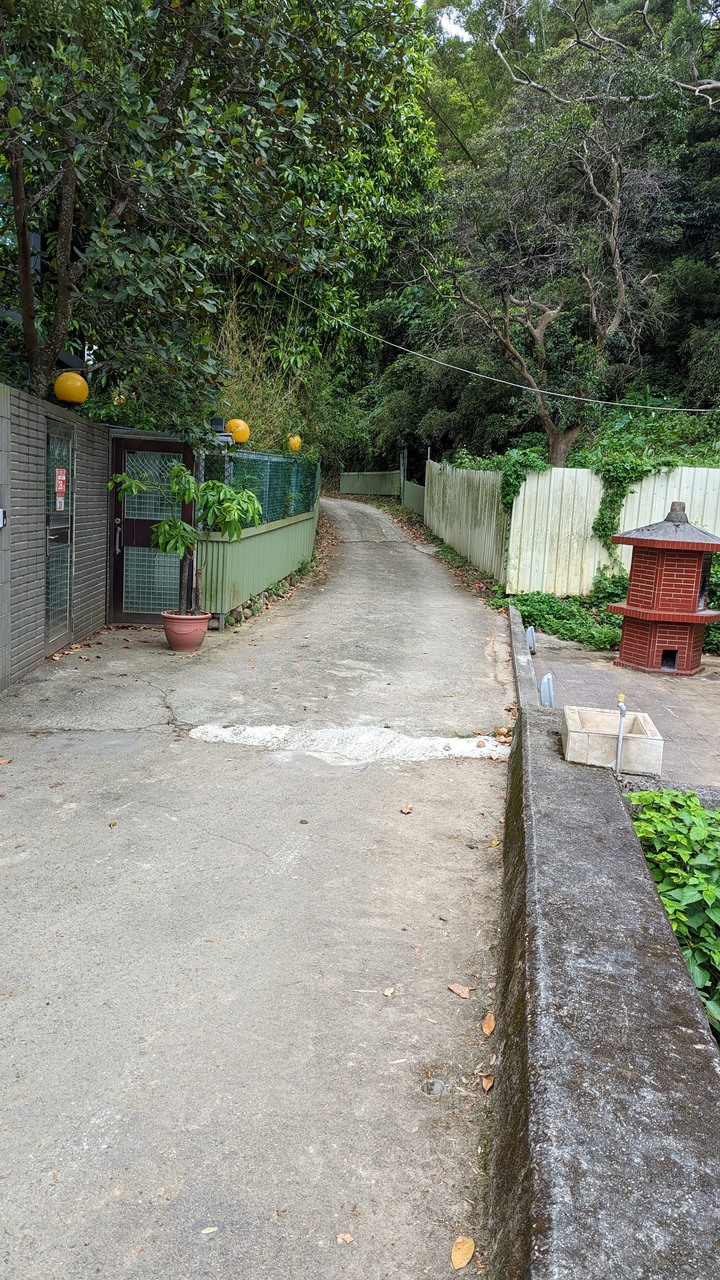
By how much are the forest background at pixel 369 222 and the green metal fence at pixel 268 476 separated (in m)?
0.66

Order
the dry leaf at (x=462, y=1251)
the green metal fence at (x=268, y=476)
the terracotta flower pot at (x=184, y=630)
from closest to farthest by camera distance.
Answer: the dry leaf at (x=462, y=1251)
the terracotta flower pot at (x=184, y=630)
the green metal fence at (x=268, y=476)

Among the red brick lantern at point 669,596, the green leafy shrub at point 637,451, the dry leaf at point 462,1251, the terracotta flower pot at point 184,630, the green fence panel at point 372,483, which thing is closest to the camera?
the dry leaf at point 462,1251

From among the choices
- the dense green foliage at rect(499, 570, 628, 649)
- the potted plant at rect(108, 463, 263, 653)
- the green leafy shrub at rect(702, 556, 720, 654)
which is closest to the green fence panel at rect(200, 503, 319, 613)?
the potted plant at rect(108, 463, 263, 653)

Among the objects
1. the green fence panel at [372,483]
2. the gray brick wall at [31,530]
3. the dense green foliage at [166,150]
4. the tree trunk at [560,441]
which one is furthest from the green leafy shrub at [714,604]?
the green fence panel at [372,483]

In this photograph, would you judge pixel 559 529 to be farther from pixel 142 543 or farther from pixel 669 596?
pixel 142 543

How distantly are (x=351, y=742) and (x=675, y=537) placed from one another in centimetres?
530

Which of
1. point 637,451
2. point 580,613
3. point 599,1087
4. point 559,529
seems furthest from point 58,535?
point 637,451

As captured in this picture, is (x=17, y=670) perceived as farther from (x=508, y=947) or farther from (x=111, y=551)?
(x=508, y=947)

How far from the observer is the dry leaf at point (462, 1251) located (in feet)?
7.25

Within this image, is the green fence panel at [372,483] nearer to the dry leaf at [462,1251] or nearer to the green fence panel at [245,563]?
the green fence panel at [245,563]

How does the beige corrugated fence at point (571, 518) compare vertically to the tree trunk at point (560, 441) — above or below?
below

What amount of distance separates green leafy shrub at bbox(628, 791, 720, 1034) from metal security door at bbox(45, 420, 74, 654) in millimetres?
6181

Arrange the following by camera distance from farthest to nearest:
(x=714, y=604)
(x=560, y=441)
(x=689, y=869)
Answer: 1. (x=560, y=441)
2. (x=714, y=604)
3. (x=689, y=869)

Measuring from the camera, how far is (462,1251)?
2.25 m
